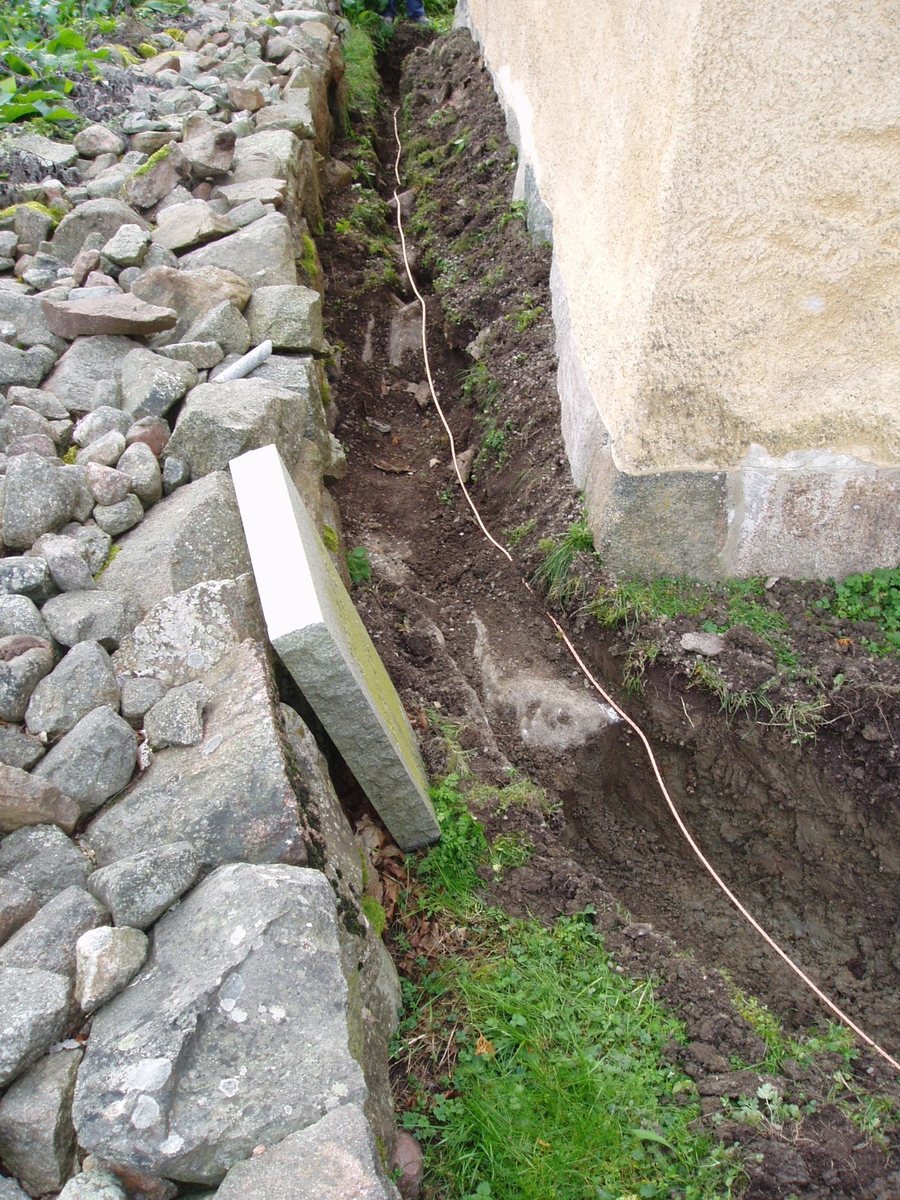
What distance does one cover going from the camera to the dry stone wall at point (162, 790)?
1.56 meters

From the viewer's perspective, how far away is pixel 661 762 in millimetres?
3348

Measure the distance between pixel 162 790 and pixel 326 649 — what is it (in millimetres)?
541

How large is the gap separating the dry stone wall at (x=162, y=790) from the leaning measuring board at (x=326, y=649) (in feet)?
0.38

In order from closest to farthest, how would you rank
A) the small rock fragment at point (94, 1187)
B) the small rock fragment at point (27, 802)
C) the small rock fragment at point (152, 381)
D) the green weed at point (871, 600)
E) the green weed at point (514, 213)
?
the small rock fragment at point (94, 1187) < the small rock fragment at point (27, 802) < the small rock fragment at point (152, 381) < the green weed at point (871, 600) < the green weed at point (514, 213)

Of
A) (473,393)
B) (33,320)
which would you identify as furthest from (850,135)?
(33,320)

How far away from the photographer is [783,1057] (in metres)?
2.43

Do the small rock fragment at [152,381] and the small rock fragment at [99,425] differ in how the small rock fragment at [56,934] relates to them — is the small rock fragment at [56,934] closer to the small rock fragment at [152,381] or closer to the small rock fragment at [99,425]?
the small rock fragment at [99,425]

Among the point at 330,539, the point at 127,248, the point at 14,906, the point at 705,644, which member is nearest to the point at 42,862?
the point at 14,906

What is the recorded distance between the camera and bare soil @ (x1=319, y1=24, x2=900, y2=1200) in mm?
2506

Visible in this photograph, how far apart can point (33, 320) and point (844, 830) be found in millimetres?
3936

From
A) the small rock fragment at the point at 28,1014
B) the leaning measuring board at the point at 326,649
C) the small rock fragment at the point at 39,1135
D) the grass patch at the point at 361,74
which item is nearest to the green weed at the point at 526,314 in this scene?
the leaning measuring board at the point at 326,649

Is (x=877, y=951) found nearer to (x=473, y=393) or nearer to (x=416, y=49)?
(x=473, y=393)

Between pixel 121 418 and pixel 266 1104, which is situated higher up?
pixel 121 418

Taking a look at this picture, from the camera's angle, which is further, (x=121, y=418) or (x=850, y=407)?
(x=850, y=407)
